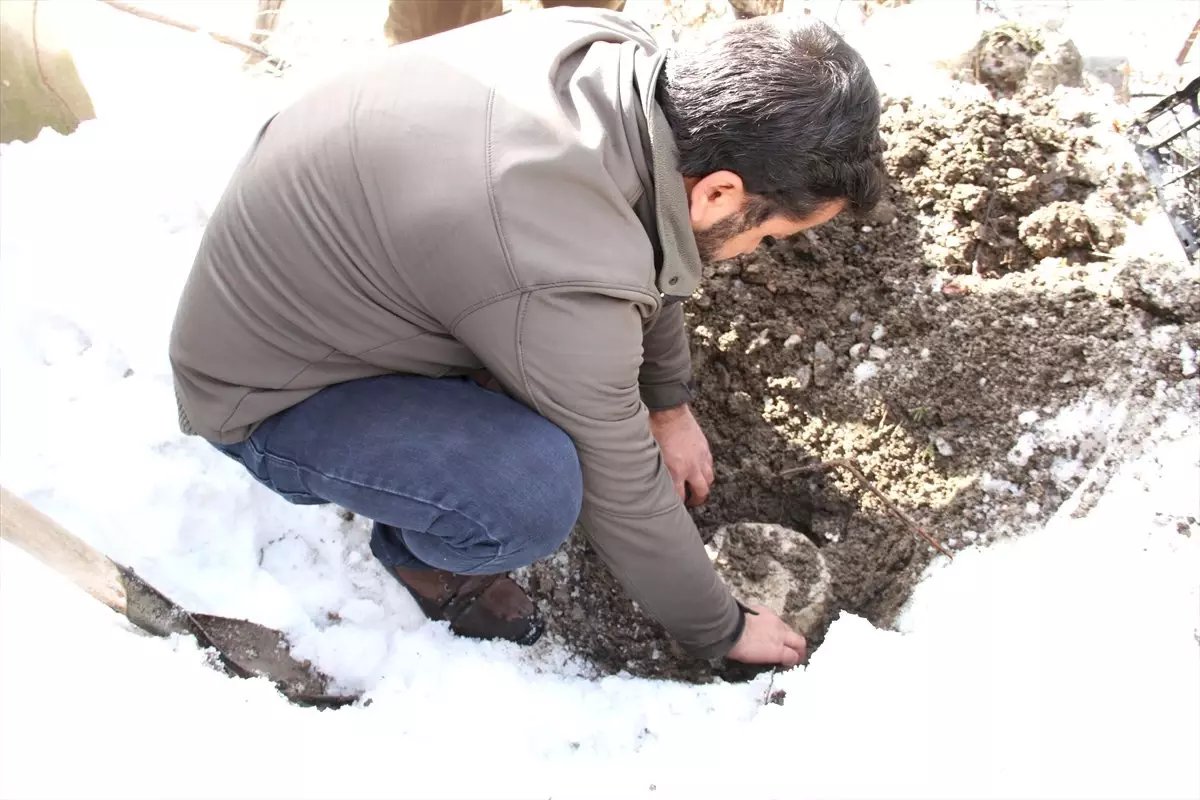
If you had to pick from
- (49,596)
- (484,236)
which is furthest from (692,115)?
(49,596)

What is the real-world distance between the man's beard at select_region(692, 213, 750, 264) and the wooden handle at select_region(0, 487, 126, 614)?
1182 mm

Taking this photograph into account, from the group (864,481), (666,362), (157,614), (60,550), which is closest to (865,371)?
(864,481)

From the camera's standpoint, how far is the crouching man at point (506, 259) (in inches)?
42.5

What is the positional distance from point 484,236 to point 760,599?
1020 mm

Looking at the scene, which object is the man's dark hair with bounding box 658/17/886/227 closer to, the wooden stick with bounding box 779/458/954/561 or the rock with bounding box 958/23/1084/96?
the wooden stick with bounding box 779/458/954/561

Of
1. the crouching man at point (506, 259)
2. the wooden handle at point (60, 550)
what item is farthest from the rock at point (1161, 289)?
the wooden handle at point (60, 550)

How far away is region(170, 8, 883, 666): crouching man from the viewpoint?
3.54 ft

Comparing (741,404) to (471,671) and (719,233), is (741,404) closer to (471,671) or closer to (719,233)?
(719,233)

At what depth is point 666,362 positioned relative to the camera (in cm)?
167

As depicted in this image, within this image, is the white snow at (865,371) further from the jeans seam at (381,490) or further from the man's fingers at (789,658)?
the jeans seam at (381,490)

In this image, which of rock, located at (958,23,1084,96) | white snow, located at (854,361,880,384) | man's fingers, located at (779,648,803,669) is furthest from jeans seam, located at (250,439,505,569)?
rock, located at (958,23,1084,96)

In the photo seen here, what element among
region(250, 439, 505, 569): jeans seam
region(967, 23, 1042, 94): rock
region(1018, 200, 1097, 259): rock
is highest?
region(967, 23, 1042, 94): rock

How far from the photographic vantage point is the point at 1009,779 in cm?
119

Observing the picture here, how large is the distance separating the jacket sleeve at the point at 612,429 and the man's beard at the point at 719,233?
0.18 m
